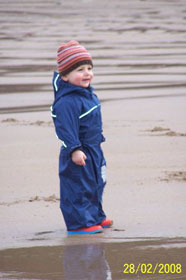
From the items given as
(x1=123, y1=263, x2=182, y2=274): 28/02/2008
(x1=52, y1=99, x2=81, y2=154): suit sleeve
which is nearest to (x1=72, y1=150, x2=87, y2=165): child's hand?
(x1=52, y1=99, x2=81, y2=154): suit sleeve

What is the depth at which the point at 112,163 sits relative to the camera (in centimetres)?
668

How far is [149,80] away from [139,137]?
522 cm

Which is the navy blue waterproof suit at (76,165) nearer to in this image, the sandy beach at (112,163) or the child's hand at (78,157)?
the child's hand at (78,157)

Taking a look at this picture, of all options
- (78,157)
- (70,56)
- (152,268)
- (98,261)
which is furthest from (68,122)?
(152,268)

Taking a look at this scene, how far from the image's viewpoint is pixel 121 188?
229 inches

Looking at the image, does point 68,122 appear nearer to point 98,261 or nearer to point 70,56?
point 70,56

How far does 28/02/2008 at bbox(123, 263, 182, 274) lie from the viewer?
3.86 m

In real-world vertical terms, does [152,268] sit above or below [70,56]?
below

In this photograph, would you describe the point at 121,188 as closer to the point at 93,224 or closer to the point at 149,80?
the point at 93,224

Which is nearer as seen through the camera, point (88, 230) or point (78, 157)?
point (78, 157)

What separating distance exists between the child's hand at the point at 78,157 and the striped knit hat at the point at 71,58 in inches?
22.6

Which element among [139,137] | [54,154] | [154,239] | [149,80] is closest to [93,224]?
[154,239]

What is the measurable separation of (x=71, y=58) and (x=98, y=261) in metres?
1.42

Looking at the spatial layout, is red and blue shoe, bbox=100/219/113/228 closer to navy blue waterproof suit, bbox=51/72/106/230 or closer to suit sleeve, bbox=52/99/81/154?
navy blue waterproof suit, bbox=51/72/106/230
